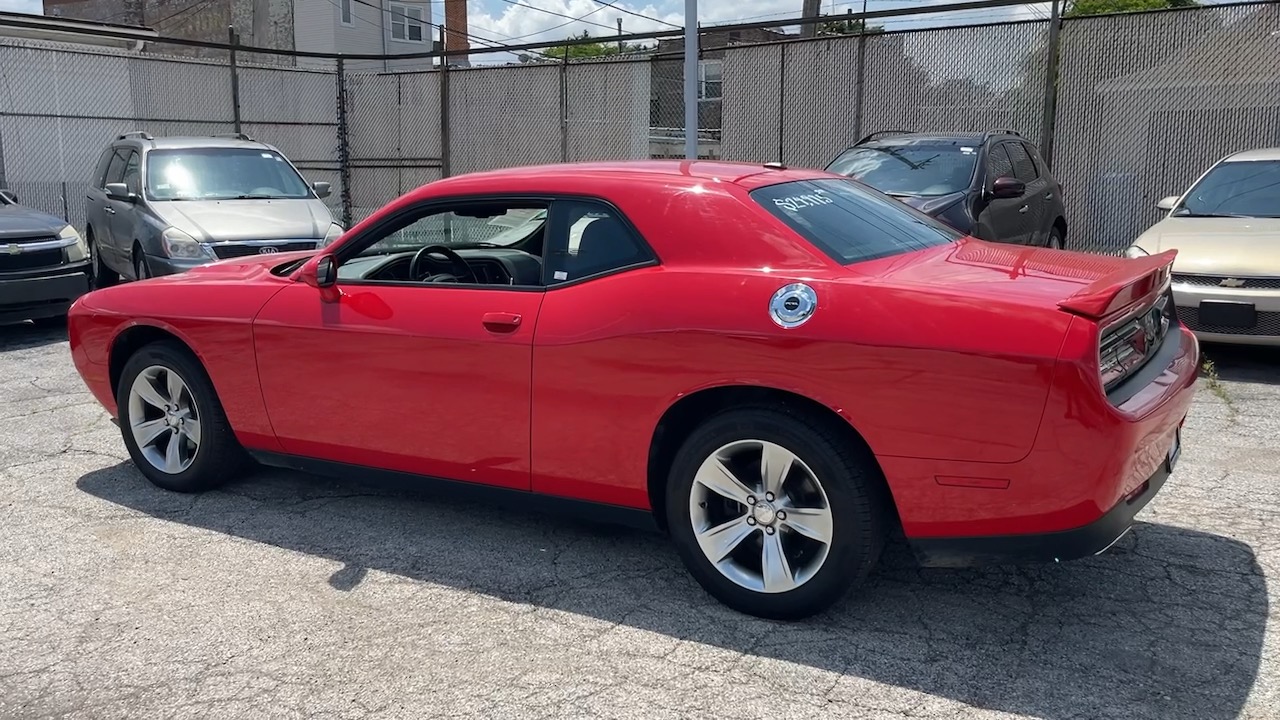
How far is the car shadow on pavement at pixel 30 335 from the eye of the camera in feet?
30.4

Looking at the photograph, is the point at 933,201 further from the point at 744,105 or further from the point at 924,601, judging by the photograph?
the point at 744,105

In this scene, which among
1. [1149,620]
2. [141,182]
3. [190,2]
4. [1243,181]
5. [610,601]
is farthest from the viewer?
[190,2]

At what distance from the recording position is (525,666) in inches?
133

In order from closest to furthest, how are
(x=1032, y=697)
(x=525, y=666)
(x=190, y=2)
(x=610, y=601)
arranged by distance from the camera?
(x=1032, y=697), (x=525, y=666), (x=610, y=601), (x=190, y=2)

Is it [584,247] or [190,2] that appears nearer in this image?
[584,247]

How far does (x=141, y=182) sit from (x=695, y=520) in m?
8.61

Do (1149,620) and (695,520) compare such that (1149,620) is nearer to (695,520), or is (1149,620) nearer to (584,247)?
(695,520)

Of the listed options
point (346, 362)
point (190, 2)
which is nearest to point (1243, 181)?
point (346, 362)

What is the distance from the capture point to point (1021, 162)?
32.9 feet

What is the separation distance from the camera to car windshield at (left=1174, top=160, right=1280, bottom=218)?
830 cm

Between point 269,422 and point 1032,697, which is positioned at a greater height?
point 269,422

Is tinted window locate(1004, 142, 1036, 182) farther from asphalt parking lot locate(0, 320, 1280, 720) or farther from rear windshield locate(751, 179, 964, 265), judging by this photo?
rear windshield locate(751, 179, 964, 265)

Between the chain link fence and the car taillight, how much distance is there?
884 cm

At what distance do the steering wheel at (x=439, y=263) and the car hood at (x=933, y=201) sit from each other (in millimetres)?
4855
